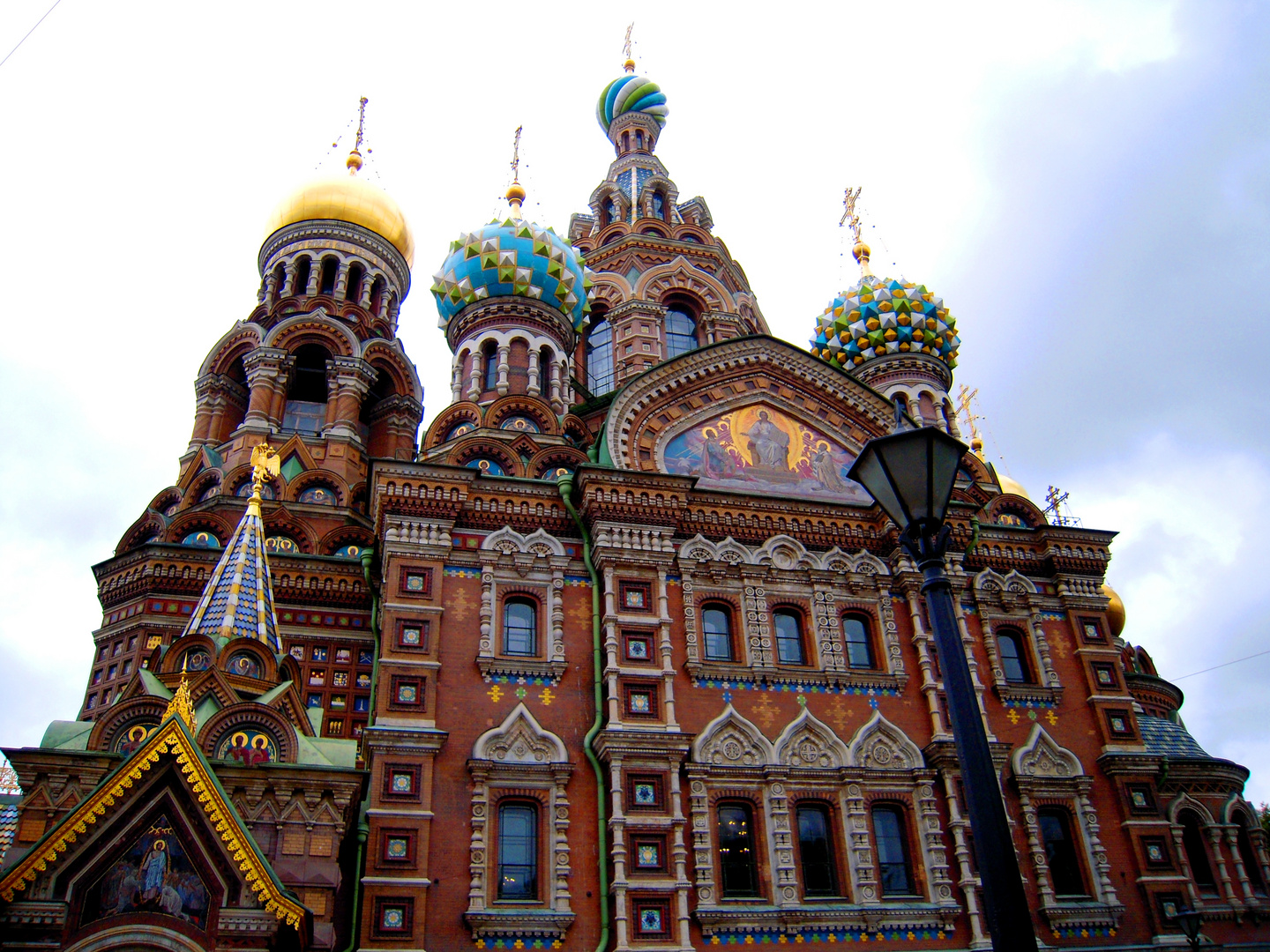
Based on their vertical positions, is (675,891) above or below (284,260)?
below

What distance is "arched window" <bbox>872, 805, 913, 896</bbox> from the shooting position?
36.4 feet

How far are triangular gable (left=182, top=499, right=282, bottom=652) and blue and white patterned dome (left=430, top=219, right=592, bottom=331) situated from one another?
557 centimetres

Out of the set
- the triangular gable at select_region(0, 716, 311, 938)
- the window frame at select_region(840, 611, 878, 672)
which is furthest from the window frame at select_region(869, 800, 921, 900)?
the triangular gable at select_region(0, 716, 311, 938)

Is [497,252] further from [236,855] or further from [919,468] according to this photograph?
[919,468]

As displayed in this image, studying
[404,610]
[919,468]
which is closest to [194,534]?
[404,610]

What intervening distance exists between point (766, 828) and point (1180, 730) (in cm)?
749

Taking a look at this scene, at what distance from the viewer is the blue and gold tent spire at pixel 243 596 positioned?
35.9 feet

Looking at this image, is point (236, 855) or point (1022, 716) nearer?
point (236, 855)

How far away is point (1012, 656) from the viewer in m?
13.1

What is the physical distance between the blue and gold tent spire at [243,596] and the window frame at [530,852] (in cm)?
292

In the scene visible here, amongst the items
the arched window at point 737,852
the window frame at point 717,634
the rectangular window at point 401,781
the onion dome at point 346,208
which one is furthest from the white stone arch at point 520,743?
the onion dome at point 346,208

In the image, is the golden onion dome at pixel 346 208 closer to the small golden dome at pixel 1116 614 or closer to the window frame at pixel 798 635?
the window frame at pixel 798 635

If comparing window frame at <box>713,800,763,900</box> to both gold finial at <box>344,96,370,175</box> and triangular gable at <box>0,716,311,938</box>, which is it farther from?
gold finial at <box>344,96,370,175</box>

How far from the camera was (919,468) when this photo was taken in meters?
4.52
